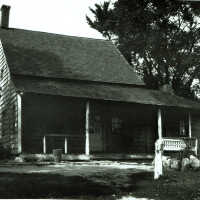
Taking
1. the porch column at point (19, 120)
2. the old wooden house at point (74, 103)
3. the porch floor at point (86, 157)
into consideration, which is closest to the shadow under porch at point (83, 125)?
the old wooden house at point (74, 103)

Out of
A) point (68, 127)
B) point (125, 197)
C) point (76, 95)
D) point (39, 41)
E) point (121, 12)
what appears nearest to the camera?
point (125, 197)

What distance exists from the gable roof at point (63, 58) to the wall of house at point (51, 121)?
1.82m

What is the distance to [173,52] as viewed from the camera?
39375 mm

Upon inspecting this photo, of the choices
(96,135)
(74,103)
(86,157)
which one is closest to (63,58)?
(74,103)

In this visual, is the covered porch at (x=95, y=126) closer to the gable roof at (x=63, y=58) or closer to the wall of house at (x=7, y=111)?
the wall of house at (x=7, y=111)

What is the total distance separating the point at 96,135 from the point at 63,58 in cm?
565

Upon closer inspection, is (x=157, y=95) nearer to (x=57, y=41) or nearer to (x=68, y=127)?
(x=68, y=127)

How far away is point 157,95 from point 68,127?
5960 millimetres

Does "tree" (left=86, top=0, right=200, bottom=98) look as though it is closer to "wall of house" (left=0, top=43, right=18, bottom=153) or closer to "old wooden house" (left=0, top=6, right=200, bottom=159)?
"old wooden house" (left=0, top=6, right=200, bottom=159)

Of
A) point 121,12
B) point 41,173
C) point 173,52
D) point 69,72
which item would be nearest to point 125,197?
point 41,173

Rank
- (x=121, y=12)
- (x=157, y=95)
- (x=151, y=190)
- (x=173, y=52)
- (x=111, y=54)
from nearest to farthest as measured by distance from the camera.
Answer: (x=151, y=190)
(x=121, y=12)
(x=157, y=95)
(x=111, y=54)
(x=173, y=52)

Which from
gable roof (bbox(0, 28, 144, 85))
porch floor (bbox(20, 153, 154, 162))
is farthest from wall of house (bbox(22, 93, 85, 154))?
gable roof (bbox(0, 28, 144, 85))

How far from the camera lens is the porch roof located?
21.9 meters

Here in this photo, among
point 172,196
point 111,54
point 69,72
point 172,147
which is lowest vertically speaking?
point 172,196
